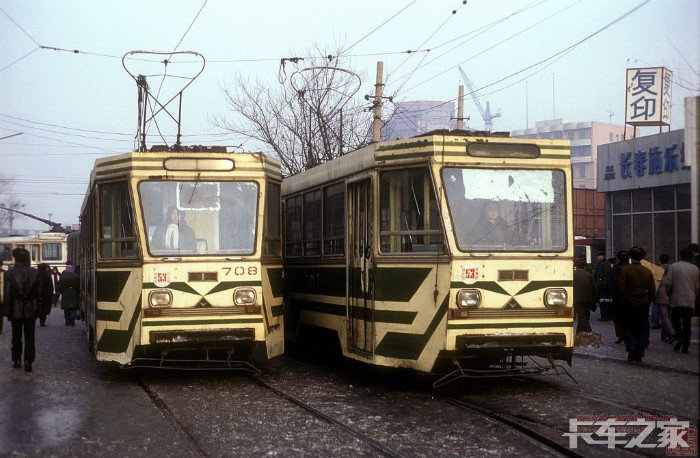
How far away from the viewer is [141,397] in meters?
10.6

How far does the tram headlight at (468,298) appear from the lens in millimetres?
9992

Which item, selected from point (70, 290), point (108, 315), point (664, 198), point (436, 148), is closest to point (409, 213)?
point (436, 148)

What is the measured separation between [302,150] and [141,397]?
25539mm

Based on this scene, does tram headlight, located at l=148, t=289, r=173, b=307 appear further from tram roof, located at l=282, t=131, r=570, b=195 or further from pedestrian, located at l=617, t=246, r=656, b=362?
pedestrian, located at l=617, t=246, r=656, b=362

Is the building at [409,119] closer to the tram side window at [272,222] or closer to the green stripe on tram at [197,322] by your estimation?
the tram side window at [272,222]

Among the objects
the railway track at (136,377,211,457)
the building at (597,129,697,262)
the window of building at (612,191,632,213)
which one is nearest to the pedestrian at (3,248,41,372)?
the railway track at (136,377,211,457)

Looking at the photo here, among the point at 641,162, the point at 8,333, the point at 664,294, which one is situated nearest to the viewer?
the point at 664,294

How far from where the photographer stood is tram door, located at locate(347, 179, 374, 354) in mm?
11055

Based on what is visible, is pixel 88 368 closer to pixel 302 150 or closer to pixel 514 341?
pixel 514 341

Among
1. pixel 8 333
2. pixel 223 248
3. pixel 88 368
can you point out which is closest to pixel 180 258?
pixel 223 248

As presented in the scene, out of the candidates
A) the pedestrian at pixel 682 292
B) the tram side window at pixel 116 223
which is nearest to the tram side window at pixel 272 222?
the tram side window at pixel 116 223

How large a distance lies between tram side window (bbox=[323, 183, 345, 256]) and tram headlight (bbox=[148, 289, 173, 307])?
7.38 ft

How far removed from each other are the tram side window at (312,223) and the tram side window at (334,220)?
33 cm

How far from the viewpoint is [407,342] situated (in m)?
10.5
